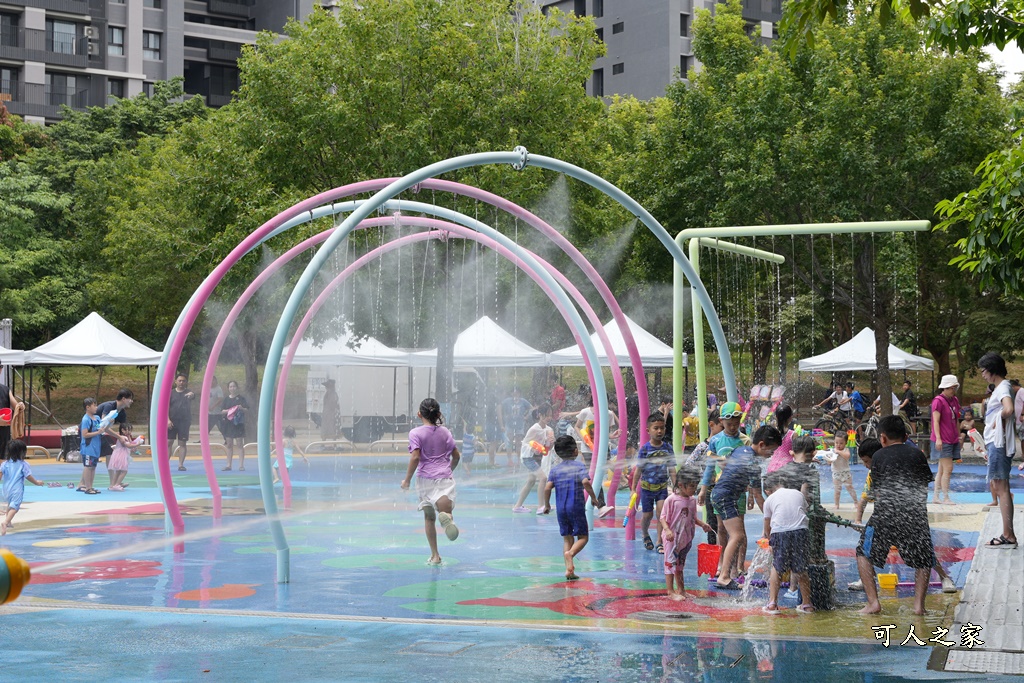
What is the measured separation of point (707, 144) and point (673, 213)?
6.67 ft

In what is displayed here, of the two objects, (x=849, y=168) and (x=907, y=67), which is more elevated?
(x=907, y=67)

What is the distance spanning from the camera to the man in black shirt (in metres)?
9.08

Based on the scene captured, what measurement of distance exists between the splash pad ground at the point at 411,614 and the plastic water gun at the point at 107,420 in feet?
14.0

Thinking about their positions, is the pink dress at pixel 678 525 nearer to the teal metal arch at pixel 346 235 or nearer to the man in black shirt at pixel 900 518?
the man in black shirt at pixel 900 518

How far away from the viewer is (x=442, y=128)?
25.6m

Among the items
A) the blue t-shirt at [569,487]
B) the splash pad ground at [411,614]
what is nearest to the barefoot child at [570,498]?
the blue t-shirt at [569,487]

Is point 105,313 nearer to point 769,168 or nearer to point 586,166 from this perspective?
point 586,166

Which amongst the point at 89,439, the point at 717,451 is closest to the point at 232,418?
the point at 89,439

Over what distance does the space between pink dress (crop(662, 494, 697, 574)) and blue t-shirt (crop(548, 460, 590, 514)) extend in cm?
115

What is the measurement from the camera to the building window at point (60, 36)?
2288 inches

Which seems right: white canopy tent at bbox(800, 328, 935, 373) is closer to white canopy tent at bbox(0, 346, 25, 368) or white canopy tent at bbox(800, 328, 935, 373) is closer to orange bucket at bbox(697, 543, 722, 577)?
white canopy tent at bbox(0, 346, 25, 368)

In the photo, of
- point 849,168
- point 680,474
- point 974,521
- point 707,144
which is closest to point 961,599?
point 680,474

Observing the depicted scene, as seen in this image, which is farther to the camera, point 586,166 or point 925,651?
point 586,166

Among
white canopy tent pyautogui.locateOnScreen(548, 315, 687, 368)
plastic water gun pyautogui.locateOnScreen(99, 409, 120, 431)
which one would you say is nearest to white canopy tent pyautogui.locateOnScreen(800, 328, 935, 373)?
white canopy tent pyautogui.locateOnScreen(548, 315, 687, 368)
